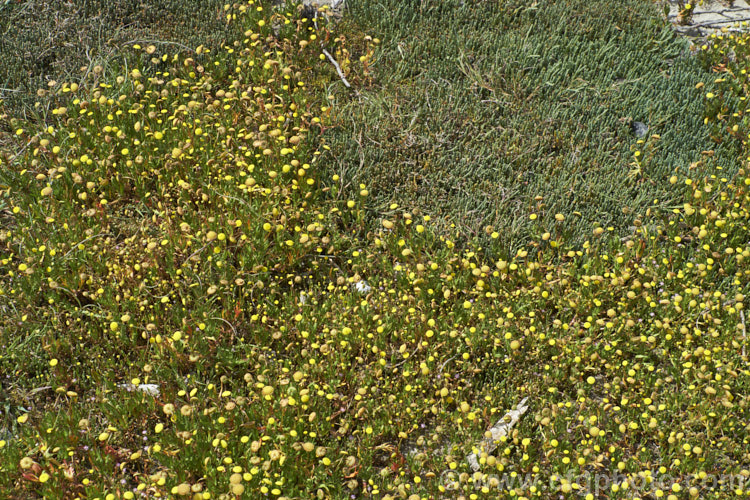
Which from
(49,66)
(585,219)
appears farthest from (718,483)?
(49,66)

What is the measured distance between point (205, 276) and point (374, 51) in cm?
333

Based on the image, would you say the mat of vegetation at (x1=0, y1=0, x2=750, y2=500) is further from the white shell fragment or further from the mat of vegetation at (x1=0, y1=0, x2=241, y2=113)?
the mat of vegetation at (x1=0, y1=0, x2=241, y2=113)

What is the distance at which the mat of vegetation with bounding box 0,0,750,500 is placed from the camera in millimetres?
4012

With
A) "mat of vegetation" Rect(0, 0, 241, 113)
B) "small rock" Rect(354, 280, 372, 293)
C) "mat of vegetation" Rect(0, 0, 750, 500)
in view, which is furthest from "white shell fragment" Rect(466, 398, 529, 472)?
"mat of vegetation" Rect(0, 0, 241, 113)

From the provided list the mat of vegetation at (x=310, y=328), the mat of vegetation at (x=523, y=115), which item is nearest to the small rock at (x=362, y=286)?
the mat of vegetation at (x=310, y=328)

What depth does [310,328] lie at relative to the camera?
4652 millimetres

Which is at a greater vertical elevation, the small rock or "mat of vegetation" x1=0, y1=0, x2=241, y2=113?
"mat of vegetation" x1=0, y1=0, x2=241, y2=113

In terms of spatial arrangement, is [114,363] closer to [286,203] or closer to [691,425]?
[286,203]

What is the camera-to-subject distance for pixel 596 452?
4.18m

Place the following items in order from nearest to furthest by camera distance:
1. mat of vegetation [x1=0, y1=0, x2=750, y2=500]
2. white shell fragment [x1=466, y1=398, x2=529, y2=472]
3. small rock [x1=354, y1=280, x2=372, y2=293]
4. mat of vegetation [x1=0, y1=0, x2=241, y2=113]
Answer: mat of vegetation [x1=0, y1=0, x2=750, y2=500]
white shell fragment [x1=466, y1=398, x2=529, y2=472]
small rock [x1=354, y1=280, x2=372, y2=293]
mat of vegetation [x1=0, y1=0, x2=241, y2=113]

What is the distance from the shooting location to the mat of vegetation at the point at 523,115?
5730 mm

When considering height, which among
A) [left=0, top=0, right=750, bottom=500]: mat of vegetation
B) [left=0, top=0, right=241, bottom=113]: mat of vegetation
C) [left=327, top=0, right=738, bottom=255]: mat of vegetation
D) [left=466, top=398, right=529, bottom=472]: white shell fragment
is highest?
[left=0, top=0, right=241, bottom=113]: mat of vegetation

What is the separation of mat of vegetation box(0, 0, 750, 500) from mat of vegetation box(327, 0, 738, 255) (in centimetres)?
22

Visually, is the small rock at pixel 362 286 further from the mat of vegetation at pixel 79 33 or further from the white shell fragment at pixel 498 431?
the mat of vegetation at pixel 79 33
